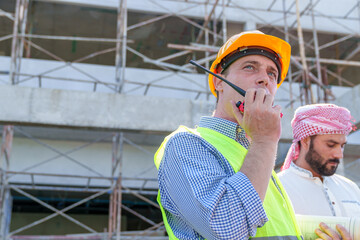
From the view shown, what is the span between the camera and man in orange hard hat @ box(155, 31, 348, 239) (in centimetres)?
121

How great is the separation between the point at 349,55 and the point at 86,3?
304 inches

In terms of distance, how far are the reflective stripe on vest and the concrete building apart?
215 inches

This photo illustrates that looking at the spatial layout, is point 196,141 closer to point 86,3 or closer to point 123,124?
point 123,124

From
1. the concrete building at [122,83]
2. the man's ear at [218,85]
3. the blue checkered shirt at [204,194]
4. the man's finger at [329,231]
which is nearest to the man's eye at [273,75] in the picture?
the man's ear at [218,85]

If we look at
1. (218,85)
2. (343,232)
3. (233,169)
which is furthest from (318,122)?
(233,169)

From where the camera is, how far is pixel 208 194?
1.24 metres

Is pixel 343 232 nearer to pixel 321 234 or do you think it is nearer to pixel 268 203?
pixel 321 234

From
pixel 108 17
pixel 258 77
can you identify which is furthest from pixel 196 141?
pixel 108 17

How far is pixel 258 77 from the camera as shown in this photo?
166 centimetres

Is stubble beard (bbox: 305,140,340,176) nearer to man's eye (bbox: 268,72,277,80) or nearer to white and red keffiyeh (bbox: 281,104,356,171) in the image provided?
white and red keffiyeh (bbox: 281,104,356,171)

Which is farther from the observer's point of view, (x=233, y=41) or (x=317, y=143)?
(x=317, y=143)

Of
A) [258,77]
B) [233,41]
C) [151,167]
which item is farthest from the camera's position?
[151,167]

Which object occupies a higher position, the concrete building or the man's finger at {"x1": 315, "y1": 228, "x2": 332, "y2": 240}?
the concrete building

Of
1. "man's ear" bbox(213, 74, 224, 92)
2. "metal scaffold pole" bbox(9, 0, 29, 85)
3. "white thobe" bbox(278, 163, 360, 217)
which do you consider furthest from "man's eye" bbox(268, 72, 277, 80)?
"metal scaffold pole" bbox(9, 0, 29, 85)
